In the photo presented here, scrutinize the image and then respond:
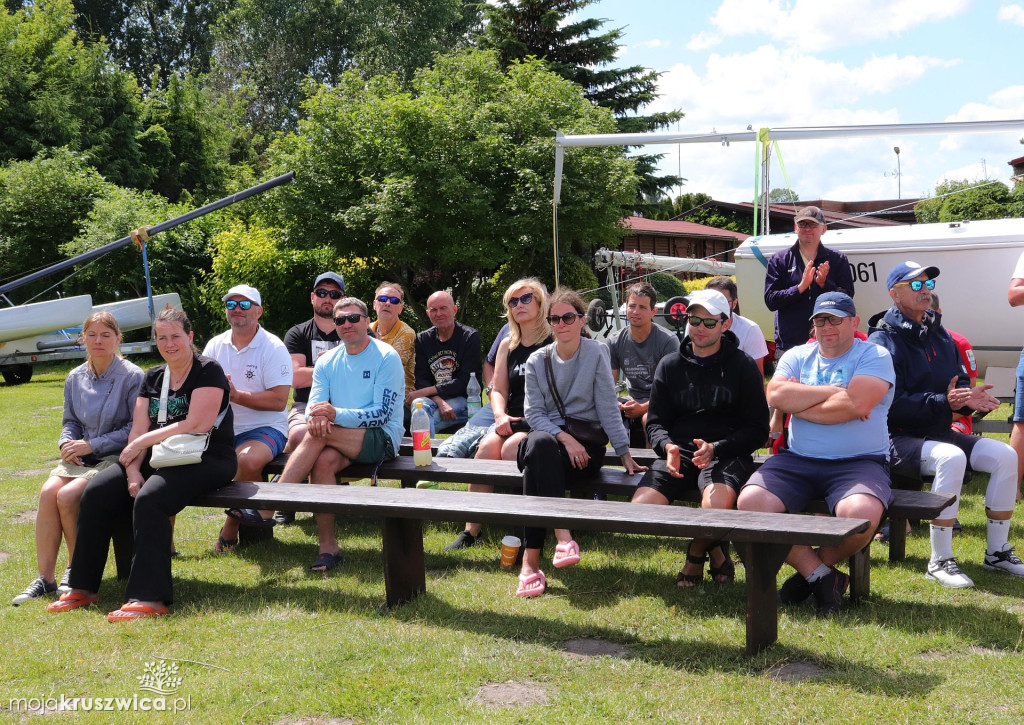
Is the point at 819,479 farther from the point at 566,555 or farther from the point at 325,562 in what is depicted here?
the point at 325,562

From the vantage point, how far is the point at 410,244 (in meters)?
19.4

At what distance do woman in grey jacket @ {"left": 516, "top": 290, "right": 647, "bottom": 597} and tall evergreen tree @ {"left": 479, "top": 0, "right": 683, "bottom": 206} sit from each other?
2258cm

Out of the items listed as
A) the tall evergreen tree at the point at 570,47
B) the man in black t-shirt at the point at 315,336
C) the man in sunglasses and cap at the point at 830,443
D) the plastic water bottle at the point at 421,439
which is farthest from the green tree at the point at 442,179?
the man in sunglasses and cap at the point at 830,443

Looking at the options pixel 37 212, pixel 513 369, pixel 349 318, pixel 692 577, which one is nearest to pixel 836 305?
pixel 692 577

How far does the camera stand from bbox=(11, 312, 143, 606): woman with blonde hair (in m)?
4.83

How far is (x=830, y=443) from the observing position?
14.0 ft

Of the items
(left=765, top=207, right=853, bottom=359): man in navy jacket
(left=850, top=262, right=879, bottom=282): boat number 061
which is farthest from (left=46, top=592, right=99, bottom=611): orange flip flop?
(left=850, top=262, right=879, bottom=282): boat number 061

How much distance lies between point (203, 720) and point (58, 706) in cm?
60

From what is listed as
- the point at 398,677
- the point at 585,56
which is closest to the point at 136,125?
the point at 585,56

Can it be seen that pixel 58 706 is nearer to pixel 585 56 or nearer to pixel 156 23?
pixel 585 56

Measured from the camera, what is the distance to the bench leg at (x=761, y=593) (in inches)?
140

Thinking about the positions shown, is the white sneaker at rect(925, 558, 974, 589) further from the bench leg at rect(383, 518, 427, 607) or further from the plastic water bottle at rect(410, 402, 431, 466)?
the plastic water bottle at rect(410, 402, 431, 466)

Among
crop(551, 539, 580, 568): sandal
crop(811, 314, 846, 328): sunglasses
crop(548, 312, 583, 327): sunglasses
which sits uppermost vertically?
crop(548, 312, 583, 327): sunglasses
